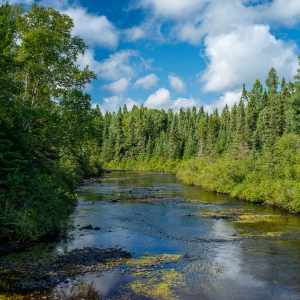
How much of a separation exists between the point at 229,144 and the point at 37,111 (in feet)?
326

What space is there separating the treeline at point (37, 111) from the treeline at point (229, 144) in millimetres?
27985

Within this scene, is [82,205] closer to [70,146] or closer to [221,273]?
[70,146]

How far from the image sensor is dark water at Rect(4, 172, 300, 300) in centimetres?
2292

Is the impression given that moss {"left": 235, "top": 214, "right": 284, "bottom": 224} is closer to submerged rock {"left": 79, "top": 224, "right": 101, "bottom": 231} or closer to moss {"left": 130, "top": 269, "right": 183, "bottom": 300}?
submerged rock {"left": 79, "top": 224, "right": 101, "bottom": 231}

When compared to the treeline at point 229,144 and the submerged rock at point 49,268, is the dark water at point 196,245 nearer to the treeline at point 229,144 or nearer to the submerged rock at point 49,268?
the submerged rock at point 49,268

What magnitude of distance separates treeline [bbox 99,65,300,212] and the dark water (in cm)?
Answer: 828

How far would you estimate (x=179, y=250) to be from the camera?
31688 millimetres

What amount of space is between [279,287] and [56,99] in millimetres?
23592

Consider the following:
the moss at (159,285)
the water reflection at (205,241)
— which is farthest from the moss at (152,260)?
the moss at (159,285)

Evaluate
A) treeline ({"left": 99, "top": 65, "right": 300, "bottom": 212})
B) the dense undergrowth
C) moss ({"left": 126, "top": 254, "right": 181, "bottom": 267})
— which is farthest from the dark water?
treeline ({"left": 99, "top": 65, "right": 300, "bottom": 212})

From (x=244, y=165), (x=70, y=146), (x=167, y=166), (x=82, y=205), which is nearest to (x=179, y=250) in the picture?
(x=70, y=146)

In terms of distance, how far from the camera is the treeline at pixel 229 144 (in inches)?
2470

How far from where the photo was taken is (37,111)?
31875mm

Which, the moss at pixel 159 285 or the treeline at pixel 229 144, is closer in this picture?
the moss at pixel 159 285
